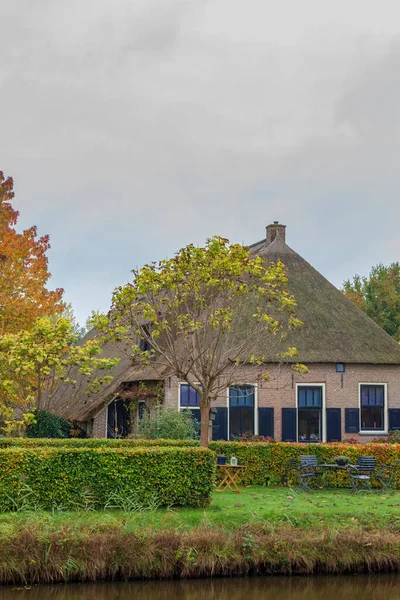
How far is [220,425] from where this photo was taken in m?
24.5

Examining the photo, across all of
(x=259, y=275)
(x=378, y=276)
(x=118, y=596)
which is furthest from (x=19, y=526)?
(x=378, y=276)

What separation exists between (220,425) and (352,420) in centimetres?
417

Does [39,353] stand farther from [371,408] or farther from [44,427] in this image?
[371,408]

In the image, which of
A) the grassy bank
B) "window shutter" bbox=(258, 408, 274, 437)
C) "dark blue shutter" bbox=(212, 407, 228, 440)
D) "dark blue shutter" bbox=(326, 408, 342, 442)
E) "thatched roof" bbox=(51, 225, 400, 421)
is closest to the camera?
the grassy bank

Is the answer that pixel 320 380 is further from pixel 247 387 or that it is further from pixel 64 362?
pixel 64 362

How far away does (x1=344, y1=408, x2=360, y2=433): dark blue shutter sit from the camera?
25.4m

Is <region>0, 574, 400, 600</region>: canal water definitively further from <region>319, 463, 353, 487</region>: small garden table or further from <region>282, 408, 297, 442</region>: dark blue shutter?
<region>282, 408, 297, 442</region>: dark blue shutter

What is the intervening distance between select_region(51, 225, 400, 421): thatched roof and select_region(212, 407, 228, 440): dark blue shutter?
209cm

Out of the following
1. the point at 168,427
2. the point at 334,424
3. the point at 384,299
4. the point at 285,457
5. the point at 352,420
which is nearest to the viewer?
the point at 285,457

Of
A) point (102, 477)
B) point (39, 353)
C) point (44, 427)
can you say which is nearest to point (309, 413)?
point (44, 427)

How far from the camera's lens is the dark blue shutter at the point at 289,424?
81.7ft

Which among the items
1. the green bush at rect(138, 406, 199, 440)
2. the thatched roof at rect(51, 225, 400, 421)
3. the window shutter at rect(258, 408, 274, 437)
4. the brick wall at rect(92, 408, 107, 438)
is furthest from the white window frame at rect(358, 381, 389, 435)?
the brick wall at rect(92, 408, 107, 438)

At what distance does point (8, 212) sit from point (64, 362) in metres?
8.23

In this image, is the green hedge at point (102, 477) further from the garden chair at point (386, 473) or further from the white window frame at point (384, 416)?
the white window frame at point (384, 416)
